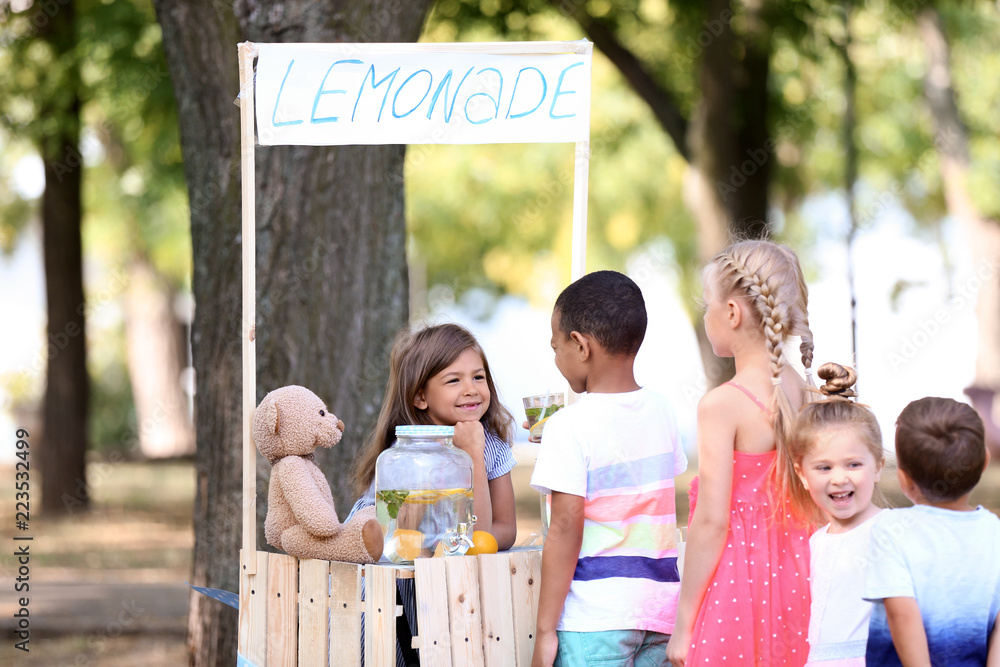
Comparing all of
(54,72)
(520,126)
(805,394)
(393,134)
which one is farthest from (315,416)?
(54,72)

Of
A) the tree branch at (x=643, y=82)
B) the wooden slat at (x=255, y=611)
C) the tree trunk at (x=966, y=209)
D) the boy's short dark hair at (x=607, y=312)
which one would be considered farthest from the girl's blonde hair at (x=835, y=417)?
the tree trunk at (x=966, y=209)

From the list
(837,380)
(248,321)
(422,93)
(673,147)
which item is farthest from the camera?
(673,147)

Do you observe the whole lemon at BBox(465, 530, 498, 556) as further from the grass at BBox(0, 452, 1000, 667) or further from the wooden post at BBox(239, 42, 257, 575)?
the grass at BBox(0, 452, 1000, 667)

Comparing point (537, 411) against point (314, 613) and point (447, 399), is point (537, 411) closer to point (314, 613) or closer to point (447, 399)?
point (447, 399)

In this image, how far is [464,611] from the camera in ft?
9.25

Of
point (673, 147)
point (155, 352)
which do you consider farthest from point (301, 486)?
point (155, 352)

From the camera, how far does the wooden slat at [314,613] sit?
9.69 feet

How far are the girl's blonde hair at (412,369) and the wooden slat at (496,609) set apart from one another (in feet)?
1.90

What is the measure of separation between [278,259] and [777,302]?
242 centimetres

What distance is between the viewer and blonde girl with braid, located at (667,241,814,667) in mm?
2670

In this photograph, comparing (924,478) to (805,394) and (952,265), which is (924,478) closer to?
(805,394)

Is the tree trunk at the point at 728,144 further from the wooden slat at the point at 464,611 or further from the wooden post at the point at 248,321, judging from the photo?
the wooden slat at the point at 464,611

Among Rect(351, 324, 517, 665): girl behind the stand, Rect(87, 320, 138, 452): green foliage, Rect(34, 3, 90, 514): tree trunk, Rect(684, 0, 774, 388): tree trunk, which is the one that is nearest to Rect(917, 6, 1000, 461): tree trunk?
Rect(684, 0, 774, 388): tree trunk

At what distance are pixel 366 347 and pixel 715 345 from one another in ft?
6.93
